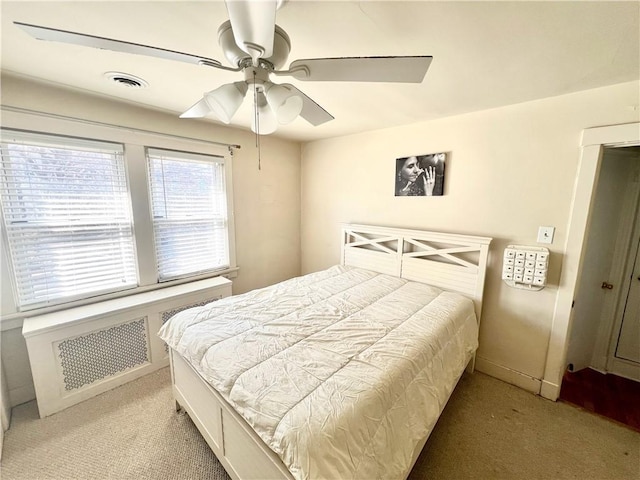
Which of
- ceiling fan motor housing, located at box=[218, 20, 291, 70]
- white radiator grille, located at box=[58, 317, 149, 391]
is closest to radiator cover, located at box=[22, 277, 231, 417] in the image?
white radiator grille, located at box=[58, 317, 149, 391]

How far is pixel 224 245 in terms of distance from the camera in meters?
3.06

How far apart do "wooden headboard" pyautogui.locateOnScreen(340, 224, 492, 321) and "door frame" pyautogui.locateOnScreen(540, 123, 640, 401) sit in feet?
1.72

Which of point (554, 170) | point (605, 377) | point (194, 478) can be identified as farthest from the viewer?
point (605, 377)

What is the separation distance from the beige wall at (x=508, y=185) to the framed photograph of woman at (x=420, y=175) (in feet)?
0.23

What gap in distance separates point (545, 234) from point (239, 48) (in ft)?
8.05

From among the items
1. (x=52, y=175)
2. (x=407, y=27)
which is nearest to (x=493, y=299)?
(x=407, y=27)

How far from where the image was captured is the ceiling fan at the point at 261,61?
80 centimetres

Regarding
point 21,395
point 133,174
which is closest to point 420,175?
point 133,174

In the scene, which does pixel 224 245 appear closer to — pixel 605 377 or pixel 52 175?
pixel 52 175

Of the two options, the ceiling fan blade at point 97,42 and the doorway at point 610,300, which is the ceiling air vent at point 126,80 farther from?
the doorway at point 610,300

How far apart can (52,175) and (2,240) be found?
0.56 meters

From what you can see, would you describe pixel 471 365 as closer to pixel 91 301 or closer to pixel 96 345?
pixel 96 345

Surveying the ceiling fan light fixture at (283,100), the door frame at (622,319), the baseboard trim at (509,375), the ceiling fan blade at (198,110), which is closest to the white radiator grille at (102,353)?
the ceiling fan blade at (198,110)

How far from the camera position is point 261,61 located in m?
→ 1.09
